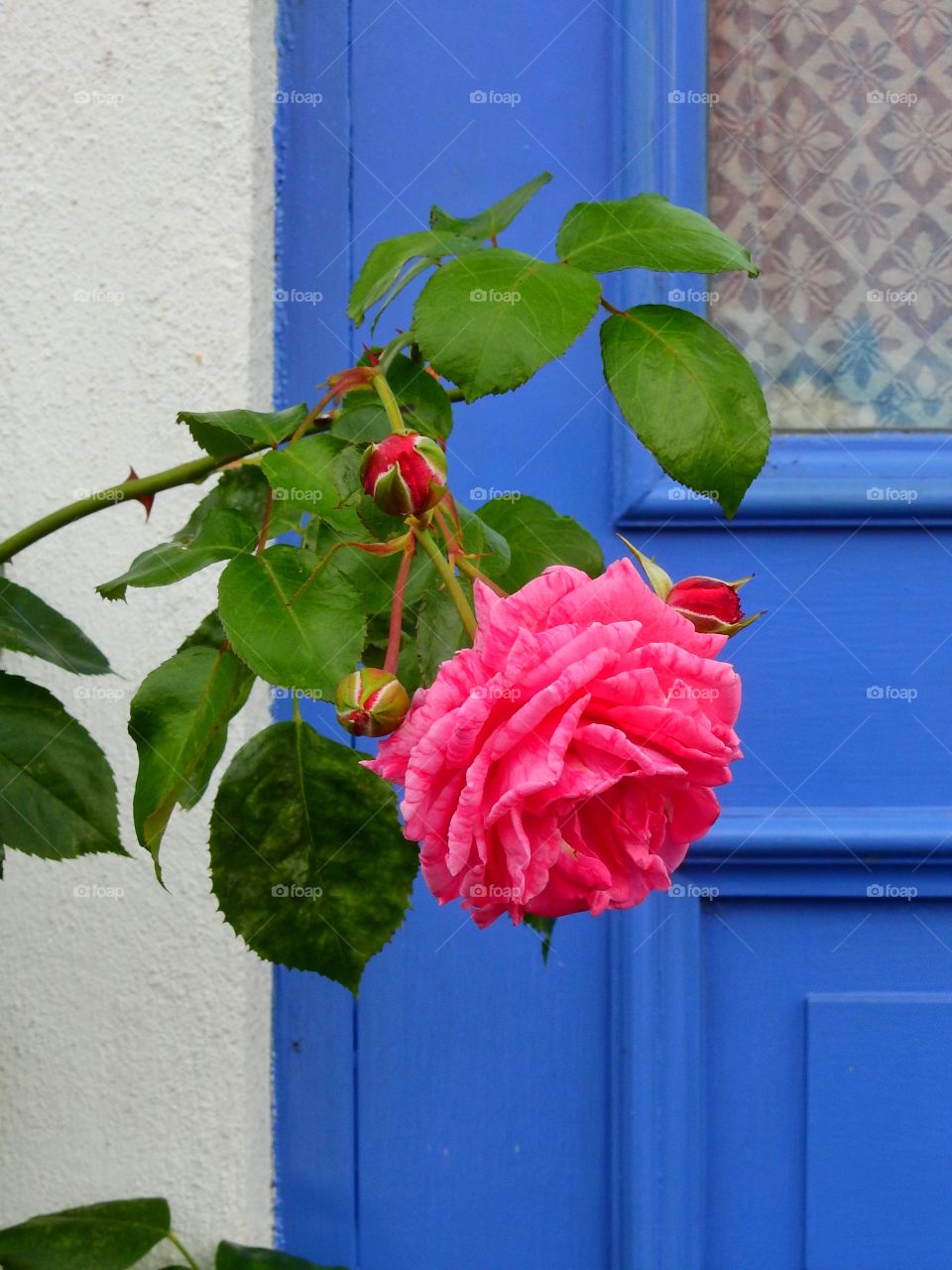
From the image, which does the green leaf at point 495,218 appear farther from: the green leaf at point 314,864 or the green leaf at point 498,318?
the green leaf at point 314,864

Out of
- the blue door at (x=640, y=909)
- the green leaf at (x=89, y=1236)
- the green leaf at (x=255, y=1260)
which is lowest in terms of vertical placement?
the green leaf at (x=255, y=1260)

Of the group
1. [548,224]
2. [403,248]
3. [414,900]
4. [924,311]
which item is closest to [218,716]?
[403,248]

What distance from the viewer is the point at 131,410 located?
2.77 ft

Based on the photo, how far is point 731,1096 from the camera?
90 centimetres

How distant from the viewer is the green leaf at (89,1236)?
0.74 m

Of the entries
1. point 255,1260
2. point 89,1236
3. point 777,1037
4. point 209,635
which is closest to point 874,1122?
point 777,1037

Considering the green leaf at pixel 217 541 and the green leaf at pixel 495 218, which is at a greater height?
the green leaf at pixel 495 218

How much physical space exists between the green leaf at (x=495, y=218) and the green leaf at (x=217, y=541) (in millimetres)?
137

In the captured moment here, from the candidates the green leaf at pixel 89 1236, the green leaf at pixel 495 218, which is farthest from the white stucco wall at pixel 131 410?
the green leaf at pixel 495 218

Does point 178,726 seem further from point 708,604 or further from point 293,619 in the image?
point 708,604

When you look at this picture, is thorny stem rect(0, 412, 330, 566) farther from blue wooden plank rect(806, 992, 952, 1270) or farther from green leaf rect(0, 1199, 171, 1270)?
blue wooden plank rect(806, 992, 952, 1270)

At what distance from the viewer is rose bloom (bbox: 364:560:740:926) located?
35 centimetres

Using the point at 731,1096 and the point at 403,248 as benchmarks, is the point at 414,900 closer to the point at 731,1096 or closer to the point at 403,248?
the point at 731,1096

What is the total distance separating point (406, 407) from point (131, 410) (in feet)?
1.38
